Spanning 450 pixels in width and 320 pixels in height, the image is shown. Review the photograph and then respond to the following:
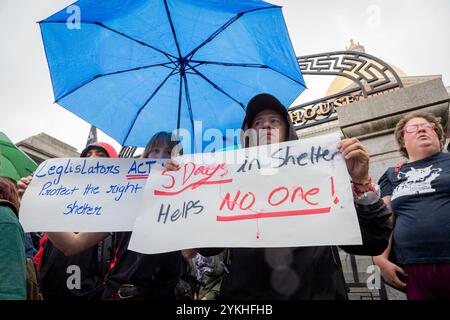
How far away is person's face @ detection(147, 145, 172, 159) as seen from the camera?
2250mm

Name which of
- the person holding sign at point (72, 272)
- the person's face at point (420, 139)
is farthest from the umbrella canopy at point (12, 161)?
the person's face at point (420, 139)

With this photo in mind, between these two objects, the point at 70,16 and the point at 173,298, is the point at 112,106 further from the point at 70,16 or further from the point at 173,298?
the point at 173,298

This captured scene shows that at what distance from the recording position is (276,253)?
1.52 meters

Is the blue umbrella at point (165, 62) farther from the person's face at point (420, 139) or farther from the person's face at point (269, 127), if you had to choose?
the person's face at point (420, 139)

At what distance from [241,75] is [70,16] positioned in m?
1.81

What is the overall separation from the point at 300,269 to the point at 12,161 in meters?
2.91

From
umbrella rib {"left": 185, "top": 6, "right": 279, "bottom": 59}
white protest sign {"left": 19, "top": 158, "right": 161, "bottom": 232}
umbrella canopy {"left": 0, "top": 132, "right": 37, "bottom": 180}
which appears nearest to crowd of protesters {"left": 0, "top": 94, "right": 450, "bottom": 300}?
white protest sign {"left": 19, "top": 158, "right": 161, "bottom": 232}

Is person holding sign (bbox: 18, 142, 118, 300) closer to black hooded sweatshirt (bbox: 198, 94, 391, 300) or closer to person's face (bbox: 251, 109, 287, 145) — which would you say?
black hooded sweatshirt (bbox: 198, 94, 391, 300)

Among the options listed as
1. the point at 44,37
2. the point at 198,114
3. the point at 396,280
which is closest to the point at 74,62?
the point at 44,37

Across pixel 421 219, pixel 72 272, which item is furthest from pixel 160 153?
pixel 421 219

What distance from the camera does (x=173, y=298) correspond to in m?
1.90

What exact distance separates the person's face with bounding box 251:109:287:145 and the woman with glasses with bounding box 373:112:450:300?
3.44ft

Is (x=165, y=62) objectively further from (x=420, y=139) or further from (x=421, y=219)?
(x=421, y=219)

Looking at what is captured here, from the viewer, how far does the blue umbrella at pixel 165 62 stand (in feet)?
8.65
